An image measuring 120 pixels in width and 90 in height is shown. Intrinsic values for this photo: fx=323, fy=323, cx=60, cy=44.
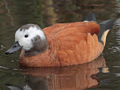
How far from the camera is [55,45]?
8156 mm

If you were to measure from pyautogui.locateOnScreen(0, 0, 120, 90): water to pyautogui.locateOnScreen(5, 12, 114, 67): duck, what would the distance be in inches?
7.6

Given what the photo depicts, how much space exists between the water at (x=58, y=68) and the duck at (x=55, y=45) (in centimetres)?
19

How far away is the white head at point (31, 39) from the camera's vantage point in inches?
302

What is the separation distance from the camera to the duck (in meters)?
7.80

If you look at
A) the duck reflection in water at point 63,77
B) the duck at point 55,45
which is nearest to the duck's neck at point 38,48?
the duck at point 55,45

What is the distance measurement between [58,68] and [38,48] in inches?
27.8

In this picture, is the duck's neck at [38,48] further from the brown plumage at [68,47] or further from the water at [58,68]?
the water at [58,68]

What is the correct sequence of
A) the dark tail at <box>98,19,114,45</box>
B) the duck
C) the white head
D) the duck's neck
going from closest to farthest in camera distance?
the white head → the duck → the duck's neck → the dark tail at <box>98,19,114,45</box>

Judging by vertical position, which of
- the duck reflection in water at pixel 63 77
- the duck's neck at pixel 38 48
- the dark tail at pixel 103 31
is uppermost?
the dark tail at pixel 103 31

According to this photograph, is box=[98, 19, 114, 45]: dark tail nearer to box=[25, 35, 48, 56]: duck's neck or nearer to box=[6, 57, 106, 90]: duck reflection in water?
box=[6, 57, 106, 90]: duck reflection in water

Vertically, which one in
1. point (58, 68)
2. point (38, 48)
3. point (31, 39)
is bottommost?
point (58, 68)

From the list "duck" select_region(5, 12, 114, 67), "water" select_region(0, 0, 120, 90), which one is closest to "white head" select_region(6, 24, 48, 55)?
"duck" select_region(5, 12, 114, 67)

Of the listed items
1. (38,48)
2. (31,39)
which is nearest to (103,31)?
(38,48)

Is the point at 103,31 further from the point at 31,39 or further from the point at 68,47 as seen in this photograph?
the point at 31,39
